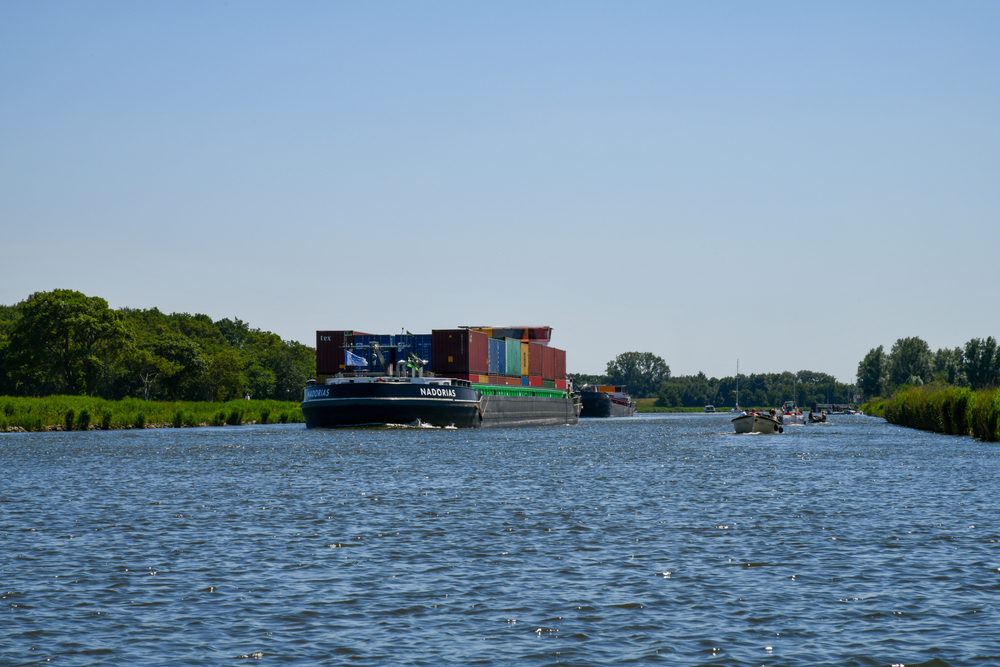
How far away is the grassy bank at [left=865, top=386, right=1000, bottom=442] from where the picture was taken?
6087cm

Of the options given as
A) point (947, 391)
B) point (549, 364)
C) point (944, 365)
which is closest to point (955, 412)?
point (947, 391)

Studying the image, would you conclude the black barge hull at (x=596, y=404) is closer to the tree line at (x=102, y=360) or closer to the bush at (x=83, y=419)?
the tree line at (x=102, y=360)

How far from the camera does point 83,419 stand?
84.1 m

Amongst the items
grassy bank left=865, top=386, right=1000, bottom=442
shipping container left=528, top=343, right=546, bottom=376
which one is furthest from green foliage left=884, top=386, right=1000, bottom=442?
shipping container left=528, top=343, right=546, bottom=376

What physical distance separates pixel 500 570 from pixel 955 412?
209ft

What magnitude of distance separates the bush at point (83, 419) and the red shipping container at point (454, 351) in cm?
3105

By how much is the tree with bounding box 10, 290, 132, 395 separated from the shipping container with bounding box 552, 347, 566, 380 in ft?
182

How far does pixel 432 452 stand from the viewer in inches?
2115

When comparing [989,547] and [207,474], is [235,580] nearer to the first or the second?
[989,547]

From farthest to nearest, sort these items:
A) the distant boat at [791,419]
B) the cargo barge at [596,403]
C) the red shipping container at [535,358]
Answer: the cargo barge at [596,403]
the red shipping container at [535,358]
the distant boat at [791,419]

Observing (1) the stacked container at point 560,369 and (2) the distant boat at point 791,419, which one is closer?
(2) the distant boat at point 791,419

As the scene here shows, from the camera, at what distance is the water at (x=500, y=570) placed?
1273 cm

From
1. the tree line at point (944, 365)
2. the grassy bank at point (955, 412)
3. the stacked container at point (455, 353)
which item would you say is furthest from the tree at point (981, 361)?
the stacked container at point (455, 353)

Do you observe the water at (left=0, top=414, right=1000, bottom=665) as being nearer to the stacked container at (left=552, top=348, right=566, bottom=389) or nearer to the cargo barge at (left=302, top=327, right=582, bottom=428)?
the cargo barge at (left=302, top=327, right=582, bottom=428)
